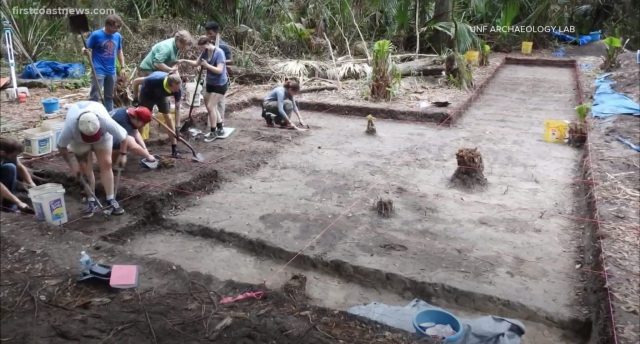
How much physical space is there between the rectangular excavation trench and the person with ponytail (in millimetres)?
534

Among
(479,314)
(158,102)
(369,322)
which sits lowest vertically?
(479,314)

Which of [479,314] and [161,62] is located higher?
[161,62]

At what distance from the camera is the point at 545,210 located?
445cm

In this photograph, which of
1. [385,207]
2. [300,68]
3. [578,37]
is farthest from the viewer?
[578,37]

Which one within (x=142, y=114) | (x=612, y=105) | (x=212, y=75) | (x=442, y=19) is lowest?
(x=612, y=105)

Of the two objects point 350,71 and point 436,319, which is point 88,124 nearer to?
point 436,319

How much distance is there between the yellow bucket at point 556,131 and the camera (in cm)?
650

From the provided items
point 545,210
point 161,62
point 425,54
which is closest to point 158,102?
point 161,62

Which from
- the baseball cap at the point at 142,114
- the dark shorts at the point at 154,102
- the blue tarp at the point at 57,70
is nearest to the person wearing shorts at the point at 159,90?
the dark shorts at the point at 154,102

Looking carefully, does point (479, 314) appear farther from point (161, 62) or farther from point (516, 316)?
point (161, 62)

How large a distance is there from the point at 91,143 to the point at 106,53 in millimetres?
2226

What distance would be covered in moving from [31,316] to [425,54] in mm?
9879

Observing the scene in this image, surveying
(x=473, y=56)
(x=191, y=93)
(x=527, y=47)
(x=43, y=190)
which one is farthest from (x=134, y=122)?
(x=527, y=47)

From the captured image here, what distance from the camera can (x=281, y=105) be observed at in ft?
21.8
